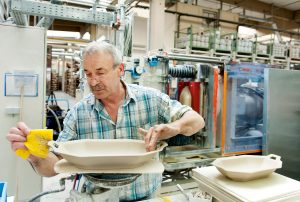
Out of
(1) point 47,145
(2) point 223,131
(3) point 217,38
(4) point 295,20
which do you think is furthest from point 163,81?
(4) point 295,20

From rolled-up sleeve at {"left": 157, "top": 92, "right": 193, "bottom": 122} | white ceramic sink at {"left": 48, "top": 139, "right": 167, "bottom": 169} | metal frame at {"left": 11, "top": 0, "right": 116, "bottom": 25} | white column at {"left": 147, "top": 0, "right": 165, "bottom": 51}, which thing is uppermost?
white column at {"left": 147, "top": 0, "right": 165, "bottom": 51}

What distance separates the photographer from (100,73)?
1.37 m

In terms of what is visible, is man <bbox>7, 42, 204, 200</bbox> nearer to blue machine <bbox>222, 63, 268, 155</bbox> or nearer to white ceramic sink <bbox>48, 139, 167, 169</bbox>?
white ceramic sink <bbox>48, 139, 167, 169</bbox>

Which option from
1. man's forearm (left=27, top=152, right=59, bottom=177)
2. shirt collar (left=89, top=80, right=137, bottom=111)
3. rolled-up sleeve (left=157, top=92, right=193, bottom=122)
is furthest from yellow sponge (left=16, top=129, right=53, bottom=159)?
rolled-up sleeve (left=157, top=92, right=193, bottom=122)

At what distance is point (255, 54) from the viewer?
7.16 m

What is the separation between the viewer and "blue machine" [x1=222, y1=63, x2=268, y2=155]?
314cm

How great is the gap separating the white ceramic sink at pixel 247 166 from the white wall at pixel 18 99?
2.16 metres

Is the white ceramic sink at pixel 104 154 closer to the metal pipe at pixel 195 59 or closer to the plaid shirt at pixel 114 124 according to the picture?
the plaid shirt at pixel 114 124

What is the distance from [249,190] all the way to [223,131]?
7.61 feet

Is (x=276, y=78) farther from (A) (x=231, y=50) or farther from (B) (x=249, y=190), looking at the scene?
(A) (x=231, y=50)

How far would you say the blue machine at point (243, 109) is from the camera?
314 cm

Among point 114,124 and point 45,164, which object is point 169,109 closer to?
point 114,124

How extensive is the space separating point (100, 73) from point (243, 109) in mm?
Result: 2571

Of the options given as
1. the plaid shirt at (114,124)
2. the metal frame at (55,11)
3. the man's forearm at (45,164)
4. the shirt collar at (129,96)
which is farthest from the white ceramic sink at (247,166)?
the metal frame at (55,11)
